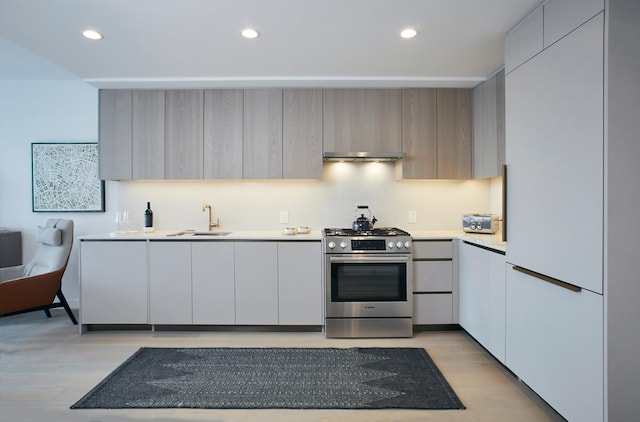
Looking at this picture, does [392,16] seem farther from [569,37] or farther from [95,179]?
[95,179]

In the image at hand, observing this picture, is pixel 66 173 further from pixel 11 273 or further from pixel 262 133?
pixel 262 133

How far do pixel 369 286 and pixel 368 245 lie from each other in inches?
14.7

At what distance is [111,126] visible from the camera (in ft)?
12.5

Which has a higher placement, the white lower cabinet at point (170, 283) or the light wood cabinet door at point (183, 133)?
the light wood cabinet door at point (183, 133)

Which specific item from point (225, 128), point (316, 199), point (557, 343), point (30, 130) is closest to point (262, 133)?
point (225, 128)

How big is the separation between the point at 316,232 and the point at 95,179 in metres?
2.54

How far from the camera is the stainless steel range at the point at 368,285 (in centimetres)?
340

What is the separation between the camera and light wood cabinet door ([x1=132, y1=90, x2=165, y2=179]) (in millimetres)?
3820

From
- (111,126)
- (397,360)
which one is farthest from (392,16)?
(111,126)

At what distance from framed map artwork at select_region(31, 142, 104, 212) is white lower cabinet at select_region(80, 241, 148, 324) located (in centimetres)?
90

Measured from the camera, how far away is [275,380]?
2596mm

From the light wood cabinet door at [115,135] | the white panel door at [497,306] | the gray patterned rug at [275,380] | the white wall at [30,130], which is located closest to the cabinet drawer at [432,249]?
the white panel door at [497,306]

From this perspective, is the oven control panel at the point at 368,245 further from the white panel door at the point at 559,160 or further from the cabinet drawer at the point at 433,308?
the white panel door at the point at 559,160

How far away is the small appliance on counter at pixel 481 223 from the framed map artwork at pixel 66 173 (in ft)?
12.8
